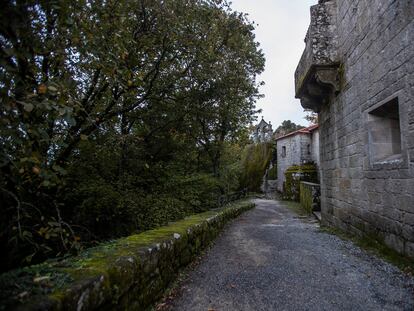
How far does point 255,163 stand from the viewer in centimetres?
2481

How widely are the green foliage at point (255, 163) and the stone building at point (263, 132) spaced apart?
11.5 ft

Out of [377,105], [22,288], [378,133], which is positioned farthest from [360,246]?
[22,288]

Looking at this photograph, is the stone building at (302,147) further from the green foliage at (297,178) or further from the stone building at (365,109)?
the stone building at (365,109)

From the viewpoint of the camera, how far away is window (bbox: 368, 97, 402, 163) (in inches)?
182

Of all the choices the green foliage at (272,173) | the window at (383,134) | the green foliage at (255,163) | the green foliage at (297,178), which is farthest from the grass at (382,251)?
the green foliage at (272,173)

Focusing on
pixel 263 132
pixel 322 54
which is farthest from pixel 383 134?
pixel 263 132

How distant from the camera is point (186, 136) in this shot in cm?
909

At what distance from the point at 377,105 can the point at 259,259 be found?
3176 mm

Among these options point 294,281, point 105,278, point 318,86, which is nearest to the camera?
point 105,278

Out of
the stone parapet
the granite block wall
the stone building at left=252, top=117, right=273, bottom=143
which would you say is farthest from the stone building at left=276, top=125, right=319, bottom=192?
the granite block wall

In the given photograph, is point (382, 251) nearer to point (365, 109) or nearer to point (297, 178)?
point (365, 109)

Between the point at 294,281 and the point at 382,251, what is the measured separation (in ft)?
6.48

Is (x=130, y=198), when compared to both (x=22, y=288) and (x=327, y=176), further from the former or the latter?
(x=327, y=176)

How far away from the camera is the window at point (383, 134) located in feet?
15.1
